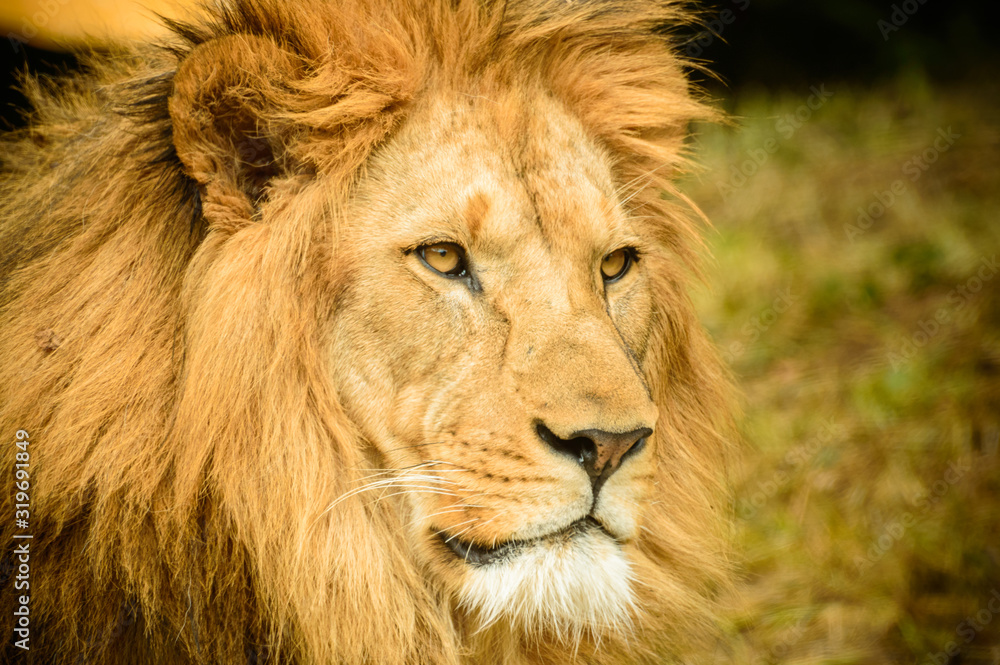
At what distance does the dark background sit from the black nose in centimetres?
591

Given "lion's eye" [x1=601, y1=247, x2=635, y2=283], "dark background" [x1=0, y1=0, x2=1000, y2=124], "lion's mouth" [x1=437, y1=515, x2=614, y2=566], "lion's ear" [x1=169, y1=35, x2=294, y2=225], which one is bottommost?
"lion's mouth" [x1=437, y1=515, x2=614, y2=566]

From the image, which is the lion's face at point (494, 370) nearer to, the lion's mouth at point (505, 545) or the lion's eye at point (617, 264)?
the lion's mouth at point (505, 545)

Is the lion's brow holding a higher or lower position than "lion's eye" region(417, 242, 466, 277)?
higher

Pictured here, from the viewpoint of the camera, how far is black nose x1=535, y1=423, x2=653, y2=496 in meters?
1.71

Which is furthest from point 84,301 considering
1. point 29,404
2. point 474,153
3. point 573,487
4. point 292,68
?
point 573,487

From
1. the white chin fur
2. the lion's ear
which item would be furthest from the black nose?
the lion's ear

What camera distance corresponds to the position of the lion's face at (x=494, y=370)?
174cm

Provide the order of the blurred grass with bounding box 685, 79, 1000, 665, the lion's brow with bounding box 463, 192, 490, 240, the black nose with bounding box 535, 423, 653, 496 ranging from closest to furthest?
the black nose with bounding box 535, 423, 653, 496, the lion's brow with bounding box 463, 192, 490, 240, the blurred grass with bounding box 685, 79, 1000, 665

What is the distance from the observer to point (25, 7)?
10.7 feet

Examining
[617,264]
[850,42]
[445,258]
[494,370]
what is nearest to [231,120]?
[445,258]

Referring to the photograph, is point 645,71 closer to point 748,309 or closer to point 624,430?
point 624,430

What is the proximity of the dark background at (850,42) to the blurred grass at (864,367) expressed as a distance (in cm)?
38

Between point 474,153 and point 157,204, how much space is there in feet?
2.40

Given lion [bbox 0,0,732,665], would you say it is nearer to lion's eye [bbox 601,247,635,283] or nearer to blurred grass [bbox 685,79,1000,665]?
lion's eye [bbox 601,247,635,283]
